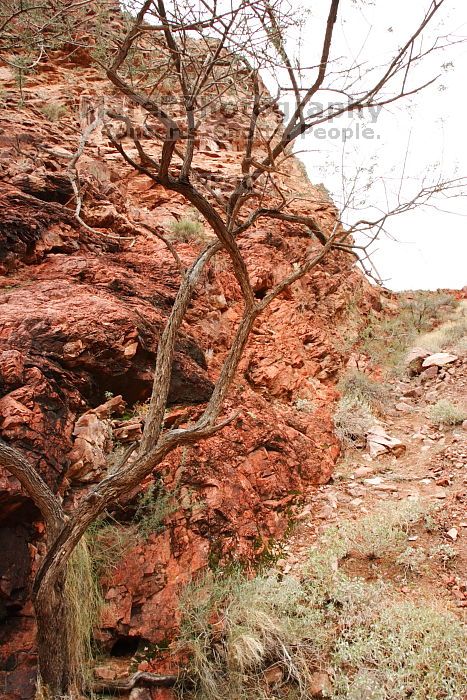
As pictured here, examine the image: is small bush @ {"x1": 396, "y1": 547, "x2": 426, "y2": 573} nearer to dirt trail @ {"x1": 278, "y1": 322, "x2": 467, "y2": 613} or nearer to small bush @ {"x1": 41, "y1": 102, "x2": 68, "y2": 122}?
dirt trail @ {"x1": 278, "y1": 322, "x2": 467, "y2": 613}

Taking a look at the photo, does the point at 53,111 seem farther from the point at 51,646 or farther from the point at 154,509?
the point at 51,646

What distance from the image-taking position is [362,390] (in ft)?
20.7

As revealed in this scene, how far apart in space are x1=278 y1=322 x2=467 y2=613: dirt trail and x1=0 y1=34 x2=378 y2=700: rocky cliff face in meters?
0.25

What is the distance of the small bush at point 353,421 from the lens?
5.51 metres

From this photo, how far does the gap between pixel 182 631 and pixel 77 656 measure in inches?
26.7

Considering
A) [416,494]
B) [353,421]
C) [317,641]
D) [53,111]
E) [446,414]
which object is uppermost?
[53,111]

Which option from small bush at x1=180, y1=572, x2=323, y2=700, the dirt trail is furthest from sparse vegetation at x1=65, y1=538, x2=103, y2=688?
the dirt trail

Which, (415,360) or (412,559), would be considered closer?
(412,559)

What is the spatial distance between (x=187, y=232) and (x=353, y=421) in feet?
11.0

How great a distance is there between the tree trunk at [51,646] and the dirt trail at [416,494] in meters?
1.75

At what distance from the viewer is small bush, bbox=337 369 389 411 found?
20.3 ft

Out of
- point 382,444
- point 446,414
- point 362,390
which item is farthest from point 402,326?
point 382,444

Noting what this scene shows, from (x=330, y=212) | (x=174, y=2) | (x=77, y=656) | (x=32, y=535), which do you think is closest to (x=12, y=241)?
(x=174, y=2)

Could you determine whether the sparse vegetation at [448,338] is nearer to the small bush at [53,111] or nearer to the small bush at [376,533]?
the small bush at [376,533]
